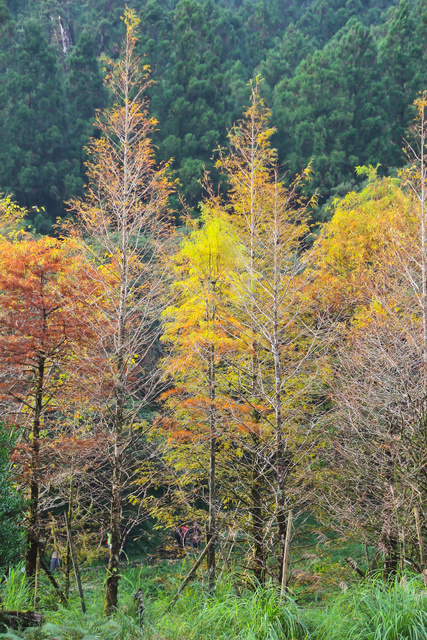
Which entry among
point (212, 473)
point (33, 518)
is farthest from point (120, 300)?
point (212, 473)

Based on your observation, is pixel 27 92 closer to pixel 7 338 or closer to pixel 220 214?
pixel 220 214

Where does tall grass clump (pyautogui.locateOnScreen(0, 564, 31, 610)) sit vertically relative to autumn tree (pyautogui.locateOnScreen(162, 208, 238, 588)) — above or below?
below

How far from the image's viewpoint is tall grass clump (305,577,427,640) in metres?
3.83

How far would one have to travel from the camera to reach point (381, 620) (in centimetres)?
412

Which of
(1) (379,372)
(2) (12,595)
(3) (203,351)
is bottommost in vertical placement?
(2) (12,595)

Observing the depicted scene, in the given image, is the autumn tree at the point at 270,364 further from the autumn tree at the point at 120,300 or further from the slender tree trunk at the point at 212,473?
the autumn tree at the point at 120,300

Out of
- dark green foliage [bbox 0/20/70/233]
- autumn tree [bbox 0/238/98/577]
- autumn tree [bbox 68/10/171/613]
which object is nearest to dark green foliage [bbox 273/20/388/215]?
dark green foliage [bbox 0/20/70/233]

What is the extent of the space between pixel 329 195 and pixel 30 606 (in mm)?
26260

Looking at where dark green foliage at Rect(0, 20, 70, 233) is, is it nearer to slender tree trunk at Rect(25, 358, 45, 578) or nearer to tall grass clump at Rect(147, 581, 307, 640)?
slender tree trunk at Rect(25, 358, 45, 578)

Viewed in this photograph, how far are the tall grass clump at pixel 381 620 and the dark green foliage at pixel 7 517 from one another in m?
3.14

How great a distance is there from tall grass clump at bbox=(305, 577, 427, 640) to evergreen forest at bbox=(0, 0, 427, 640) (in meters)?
0.03

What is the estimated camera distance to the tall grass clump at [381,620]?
12.6ft

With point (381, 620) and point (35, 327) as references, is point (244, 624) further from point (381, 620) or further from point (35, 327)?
point (35, 327)

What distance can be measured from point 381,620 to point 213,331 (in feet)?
17.3
